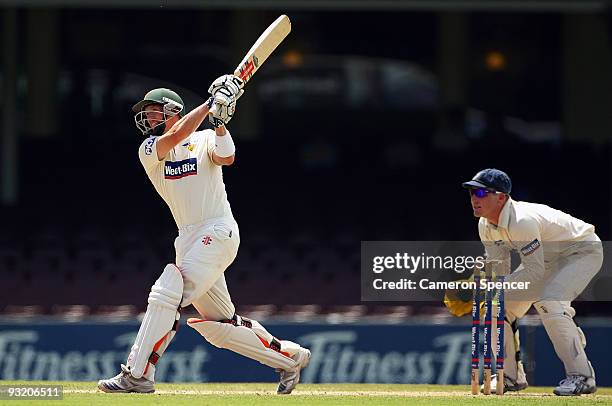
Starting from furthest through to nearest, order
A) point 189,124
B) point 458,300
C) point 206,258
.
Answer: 1. point 458,300
2. point 206,258
3. point 189,124

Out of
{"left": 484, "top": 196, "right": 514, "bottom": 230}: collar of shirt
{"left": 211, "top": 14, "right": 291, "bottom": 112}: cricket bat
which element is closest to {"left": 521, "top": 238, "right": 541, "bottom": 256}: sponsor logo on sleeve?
{"left": 484, "top": 196, "right": 514, "bottom": 230}: collar of shirt

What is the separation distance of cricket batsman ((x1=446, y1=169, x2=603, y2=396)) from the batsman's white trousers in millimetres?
1181

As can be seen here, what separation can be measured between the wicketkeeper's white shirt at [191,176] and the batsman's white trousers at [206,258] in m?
0.06

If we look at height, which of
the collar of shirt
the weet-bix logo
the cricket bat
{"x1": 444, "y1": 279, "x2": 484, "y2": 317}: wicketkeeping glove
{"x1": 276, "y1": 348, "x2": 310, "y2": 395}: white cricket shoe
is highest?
the cricket bat

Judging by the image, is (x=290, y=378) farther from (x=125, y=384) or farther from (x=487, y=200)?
(x=487, y=200)

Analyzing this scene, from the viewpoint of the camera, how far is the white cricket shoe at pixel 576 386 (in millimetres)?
6566

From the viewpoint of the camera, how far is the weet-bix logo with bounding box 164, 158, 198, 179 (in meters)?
6.08

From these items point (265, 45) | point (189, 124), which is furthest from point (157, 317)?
point (265, 45)

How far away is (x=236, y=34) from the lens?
43.8 feet

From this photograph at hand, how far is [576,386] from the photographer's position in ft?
21.6

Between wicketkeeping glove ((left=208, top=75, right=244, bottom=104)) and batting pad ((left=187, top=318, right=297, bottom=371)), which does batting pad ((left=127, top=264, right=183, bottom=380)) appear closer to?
batting pad ((left=187, top=318, right=297, bottom=371))

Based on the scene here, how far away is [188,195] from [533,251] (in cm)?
164

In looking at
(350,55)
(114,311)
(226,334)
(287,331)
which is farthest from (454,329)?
(350,55)

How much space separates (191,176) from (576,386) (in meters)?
2.09
